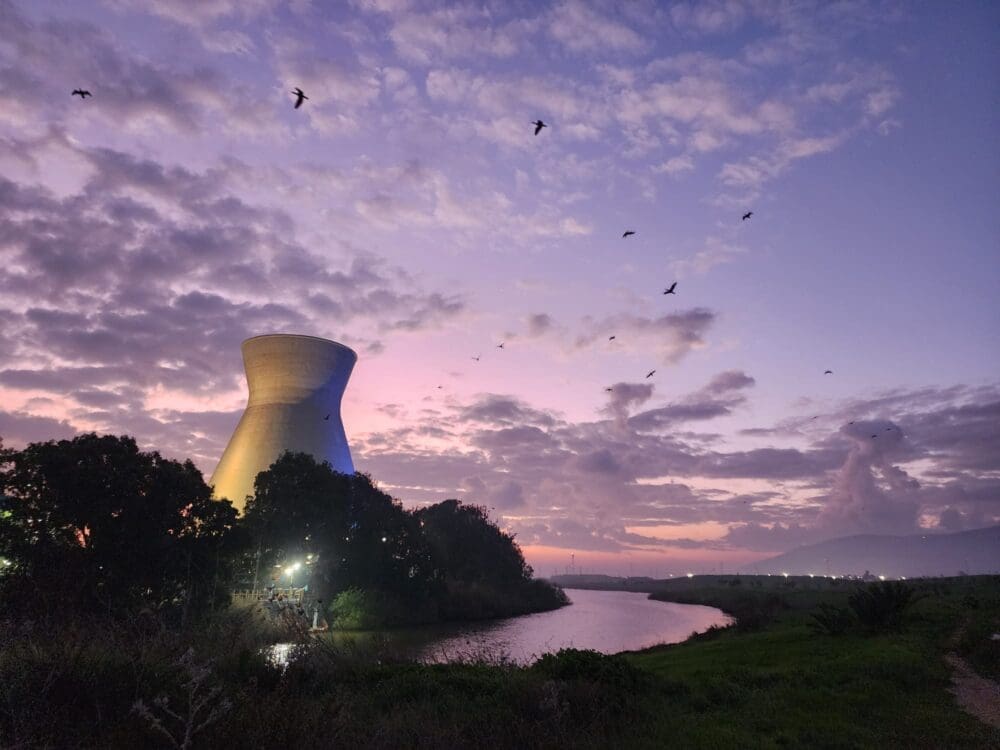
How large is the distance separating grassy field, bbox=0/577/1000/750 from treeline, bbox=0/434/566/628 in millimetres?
3753

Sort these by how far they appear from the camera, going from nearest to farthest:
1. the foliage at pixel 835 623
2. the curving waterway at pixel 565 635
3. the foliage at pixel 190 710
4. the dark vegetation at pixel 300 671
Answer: the foliage at pixel 190 710 → the dark vegetation at pixel 300 671 → the foliage at pixel 835 623 → the curving waterway at pixel 565 635

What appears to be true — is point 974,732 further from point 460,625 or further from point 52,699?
point 460,625

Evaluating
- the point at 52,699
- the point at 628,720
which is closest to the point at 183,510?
the point at 52,699

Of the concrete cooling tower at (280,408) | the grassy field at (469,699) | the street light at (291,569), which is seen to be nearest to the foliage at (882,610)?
the grassy field at (469,699)

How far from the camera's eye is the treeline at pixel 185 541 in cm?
2884

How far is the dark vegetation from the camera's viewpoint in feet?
26.8

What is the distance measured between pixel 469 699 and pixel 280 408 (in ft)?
178

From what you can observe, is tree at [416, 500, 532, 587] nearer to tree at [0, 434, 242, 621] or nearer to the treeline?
the treeline

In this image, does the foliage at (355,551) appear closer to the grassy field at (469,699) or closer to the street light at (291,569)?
the street light at (291,569)

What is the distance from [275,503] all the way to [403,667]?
3827 cm

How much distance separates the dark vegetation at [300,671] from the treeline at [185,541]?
13 cm

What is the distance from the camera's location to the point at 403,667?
49.8 feet

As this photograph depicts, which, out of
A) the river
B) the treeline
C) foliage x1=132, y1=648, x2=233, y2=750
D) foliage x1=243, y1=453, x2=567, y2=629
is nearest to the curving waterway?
the river

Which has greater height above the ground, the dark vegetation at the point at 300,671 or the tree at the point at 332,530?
the tree at the point at 332,530
